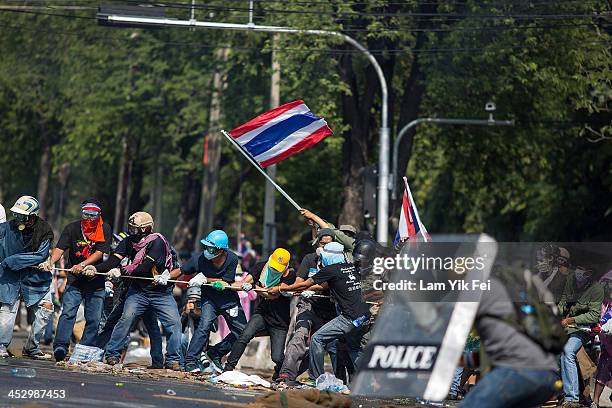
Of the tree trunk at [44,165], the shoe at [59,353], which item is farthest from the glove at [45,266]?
the tree trunk at [44,165]

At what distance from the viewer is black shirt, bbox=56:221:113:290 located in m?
16.3

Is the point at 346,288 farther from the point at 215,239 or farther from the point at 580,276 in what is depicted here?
the point at 580,276

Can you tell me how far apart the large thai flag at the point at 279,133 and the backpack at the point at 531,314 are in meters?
10.3

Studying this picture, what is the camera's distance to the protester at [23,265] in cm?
1598

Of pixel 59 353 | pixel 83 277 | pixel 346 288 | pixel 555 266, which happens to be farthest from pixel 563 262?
pixel 59 353

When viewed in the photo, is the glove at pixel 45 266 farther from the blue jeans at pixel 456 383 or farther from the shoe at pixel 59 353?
the blue jeans at pixel 456 383

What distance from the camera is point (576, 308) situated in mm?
15398

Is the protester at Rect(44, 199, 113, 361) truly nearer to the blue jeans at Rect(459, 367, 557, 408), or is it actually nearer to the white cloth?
the white cloth

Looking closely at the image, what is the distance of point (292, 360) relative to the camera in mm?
15578

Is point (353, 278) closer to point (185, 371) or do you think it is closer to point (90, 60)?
point (185, 371)

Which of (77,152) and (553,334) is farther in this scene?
(77,152)

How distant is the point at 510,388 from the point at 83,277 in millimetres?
8315

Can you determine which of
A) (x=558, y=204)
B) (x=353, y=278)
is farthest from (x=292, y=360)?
(x=558, y=204)

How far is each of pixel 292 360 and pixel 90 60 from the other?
26.9m
